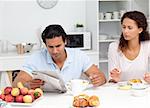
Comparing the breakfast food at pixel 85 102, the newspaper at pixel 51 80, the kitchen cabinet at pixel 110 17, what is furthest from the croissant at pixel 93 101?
the kitchen cabinet at pixel 110 17

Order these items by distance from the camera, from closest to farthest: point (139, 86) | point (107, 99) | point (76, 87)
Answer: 1. point (107, 99)
2. point (76, 87)
3. point (139, 86)

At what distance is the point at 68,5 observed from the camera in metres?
4.25

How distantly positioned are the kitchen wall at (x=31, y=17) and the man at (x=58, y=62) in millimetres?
1742

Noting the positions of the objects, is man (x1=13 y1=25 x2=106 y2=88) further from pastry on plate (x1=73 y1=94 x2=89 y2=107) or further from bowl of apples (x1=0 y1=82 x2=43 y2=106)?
pastry on plate (x1=73 y1=94 x2=89 y2=107)

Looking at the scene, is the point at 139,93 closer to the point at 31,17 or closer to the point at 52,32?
the point at 52,32

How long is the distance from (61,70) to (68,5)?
2036 mm

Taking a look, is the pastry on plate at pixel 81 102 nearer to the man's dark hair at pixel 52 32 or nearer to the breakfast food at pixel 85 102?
the breakfast food at pixel 85 102

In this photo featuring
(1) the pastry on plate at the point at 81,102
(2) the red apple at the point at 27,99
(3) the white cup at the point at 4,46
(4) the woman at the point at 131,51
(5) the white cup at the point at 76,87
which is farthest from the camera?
(3) the white cup at the point at 4,46

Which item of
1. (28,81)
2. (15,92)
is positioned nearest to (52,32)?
(28,81)

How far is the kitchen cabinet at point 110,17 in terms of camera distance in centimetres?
409

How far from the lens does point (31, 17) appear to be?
4152mm

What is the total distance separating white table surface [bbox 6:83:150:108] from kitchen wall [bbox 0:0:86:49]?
218cm

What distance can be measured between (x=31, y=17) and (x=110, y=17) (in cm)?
109

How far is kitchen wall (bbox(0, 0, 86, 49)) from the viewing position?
4078 millimetres
